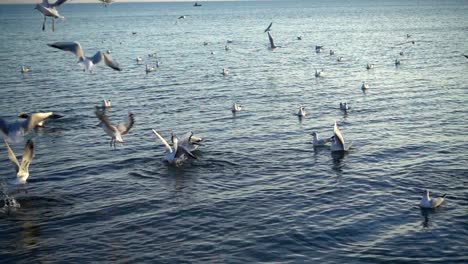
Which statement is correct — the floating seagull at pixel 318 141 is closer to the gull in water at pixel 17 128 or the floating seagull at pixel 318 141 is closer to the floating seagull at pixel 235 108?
the floating seagull at pixel 235 108

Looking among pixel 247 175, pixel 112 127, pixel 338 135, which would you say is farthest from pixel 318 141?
pixel 112 127

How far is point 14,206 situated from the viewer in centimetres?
1812

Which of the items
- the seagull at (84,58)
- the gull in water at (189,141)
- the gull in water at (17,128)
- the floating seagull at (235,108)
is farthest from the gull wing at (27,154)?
the floating seagull at (235,108)

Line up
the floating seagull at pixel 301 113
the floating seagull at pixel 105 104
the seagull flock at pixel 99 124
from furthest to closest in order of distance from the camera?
the floating seagull at pixel 105 104
the floating seagull at pixel 301 113
the seagull flock at pixel 99 124

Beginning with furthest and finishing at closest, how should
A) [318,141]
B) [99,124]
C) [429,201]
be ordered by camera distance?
[318,141]
[99,124]
[429,201]

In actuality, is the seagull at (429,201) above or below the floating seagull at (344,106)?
below

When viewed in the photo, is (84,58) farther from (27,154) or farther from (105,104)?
(105,104)

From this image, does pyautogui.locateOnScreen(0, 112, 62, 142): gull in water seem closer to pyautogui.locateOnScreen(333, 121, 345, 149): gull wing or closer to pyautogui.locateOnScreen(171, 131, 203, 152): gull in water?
pyautogui.locateOnScreen(171, 131, 203, 152): gull in water

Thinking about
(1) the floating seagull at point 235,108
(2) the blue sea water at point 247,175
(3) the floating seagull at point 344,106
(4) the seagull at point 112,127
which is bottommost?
(2) the blue sea water at point 247,175

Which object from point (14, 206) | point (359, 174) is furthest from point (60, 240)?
point (359, 174)

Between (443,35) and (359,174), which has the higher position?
(443,35)

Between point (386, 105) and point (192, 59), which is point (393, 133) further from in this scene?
point (192, 59)

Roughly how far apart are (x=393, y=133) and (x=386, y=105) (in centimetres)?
714

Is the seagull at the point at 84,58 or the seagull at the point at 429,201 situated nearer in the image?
the seagull at the point at 84,58
